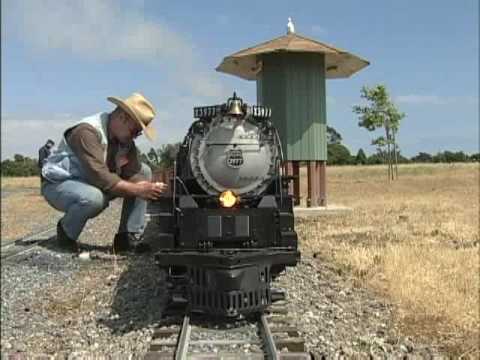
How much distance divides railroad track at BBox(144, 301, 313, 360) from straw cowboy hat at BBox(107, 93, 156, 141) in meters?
2.31

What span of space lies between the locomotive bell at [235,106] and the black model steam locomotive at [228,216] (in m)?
0.01

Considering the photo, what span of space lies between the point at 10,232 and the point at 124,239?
13.0ft

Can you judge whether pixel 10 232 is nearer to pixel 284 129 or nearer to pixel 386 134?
pixel 284 129

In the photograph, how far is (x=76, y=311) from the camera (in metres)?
5.61

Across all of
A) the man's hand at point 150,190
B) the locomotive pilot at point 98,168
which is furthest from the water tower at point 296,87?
the man's hand at point 150,190

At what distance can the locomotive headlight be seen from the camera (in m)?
5.98

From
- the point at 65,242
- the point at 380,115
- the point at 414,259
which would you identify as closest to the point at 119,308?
the point at 65,242

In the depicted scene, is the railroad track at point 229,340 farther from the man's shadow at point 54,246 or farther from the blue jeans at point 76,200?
the man's shadow at point 54,246

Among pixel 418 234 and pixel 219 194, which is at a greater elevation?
pixel 219 194

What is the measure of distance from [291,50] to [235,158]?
792 cm

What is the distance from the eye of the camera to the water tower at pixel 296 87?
46.0 ft

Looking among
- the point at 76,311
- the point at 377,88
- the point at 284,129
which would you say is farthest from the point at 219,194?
the point at 377,88

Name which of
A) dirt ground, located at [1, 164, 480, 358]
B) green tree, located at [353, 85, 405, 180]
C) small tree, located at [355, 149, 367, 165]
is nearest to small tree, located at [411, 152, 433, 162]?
small tree, located at [355, 149, 367, 165]

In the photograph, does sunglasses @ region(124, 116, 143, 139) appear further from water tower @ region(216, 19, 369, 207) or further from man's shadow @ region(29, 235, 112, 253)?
water tower @ region(216, 19, 369, 207)
